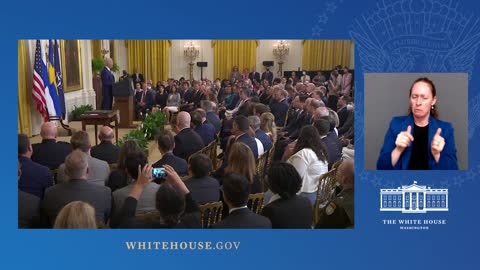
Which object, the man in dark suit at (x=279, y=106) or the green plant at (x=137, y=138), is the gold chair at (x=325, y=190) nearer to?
the man in dark suit at (x=279, y=106)

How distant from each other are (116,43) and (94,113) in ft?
2.44

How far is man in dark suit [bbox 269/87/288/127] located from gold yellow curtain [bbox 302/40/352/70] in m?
0.41

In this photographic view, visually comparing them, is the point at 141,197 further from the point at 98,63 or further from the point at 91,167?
the point at 98,63

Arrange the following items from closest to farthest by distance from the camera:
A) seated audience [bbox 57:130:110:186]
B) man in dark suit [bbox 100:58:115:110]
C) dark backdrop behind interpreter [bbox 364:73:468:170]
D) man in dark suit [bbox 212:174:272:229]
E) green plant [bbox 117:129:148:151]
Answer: man in dark suit [bbox 212:174:272:229] → dark backdrop behind interpreter [bbox 364:73:468:170] → seated audience [bbox 57:130:110:186] → green plant [bbox 117:129:148:151] → man in dark suit [bbox 100:58:115:110]

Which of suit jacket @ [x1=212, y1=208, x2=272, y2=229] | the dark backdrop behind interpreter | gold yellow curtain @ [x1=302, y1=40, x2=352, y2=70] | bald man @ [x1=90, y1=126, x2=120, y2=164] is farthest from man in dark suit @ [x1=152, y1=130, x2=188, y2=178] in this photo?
the dark backdrop behind interpreter

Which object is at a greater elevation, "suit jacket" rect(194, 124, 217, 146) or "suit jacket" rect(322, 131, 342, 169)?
"suit jacket" rect(194, 124, 217, 146)

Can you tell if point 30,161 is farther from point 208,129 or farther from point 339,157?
point 339,157

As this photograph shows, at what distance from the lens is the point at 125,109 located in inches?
191

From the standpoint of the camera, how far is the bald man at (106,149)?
422 centimetres

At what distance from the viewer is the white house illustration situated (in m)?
4.12

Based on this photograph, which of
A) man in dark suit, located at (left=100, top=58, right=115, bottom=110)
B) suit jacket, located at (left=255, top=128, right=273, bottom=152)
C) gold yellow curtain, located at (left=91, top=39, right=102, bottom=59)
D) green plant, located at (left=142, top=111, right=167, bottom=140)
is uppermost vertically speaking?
gold yellow curtain, located at (left=91, top=39, right=102, bottom=59)

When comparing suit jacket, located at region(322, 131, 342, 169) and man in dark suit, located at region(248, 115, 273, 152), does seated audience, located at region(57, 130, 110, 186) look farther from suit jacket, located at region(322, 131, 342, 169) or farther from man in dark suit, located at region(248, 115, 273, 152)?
suit jacket, located at region(322, 131, 342, 169)

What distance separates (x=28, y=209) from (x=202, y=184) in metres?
1.27

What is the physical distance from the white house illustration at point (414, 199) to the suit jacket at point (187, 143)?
1443mm
